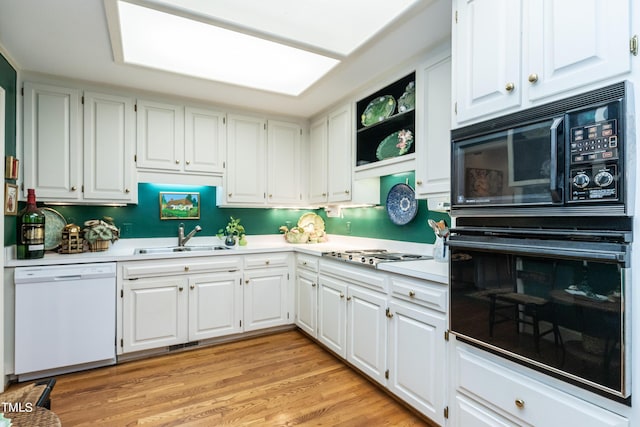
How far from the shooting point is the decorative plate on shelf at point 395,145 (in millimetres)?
2646

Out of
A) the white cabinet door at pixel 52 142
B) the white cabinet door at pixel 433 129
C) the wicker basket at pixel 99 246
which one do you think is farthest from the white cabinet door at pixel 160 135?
the white cabinet door at pixel 433 129

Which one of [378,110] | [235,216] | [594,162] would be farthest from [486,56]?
[235,216]

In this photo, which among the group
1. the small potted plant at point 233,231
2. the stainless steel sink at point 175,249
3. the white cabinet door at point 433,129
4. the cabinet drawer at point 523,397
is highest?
the white cabinet door at point 433,129

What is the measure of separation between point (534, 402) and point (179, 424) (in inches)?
74.2

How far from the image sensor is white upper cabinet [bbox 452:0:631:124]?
1118 millimetres

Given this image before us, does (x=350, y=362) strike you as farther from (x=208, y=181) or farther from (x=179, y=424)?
(x=208, y=181)

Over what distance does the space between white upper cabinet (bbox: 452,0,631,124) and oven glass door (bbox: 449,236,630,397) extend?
0.60m

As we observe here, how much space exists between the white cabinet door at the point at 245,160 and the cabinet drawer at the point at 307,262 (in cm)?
79

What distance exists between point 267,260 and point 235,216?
2.51 ft

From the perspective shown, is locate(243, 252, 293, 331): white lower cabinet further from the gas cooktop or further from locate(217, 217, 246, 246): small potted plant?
the gas cooktop

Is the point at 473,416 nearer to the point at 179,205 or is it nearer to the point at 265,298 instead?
the point at 265,298

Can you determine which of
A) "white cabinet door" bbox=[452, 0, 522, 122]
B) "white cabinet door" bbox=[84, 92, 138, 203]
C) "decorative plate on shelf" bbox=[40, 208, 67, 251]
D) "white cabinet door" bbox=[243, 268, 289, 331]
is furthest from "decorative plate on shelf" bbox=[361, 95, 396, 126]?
"decorative plate on shelf" bbox=[40, 208, 67, 251]

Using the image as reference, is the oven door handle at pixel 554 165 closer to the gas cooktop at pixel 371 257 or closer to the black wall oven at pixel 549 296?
the black wall oven at pixel 549 296

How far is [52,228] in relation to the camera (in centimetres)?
292
